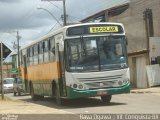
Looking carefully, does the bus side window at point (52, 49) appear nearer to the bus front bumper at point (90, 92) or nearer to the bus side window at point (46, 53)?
the bus side window at point (46, 53)

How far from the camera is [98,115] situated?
1725cm

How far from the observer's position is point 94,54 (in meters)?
21.6

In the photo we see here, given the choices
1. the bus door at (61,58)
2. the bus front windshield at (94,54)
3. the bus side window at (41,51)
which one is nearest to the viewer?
the bus front windshield at (94,54)

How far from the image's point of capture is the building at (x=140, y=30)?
131ft

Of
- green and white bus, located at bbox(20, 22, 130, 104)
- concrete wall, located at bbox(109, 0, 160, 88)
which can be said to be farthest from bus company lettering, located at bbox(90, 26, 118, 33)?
concrete wall, located at bbox(109, 0, 160, 88)

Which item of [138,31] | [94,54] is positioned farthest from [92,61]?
[138,31]

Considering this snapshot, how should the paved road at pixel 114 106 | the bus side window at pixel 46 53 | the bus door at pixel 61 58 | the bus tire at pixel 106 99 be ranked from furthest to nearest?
1. the bus side window at pixel 46 53
2. the bus tire at pixel 106 99
3. the bus door at pixel 61 58
4. the paved road at pixel 114 106

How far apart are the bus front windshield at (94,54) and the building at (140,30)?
16.9m

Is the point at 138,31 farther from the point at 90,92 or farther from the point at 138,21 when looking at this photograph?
the point at 90,92

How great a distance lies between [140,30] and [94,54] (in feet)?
74.3

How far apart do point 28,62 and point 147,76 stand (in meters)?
10.3

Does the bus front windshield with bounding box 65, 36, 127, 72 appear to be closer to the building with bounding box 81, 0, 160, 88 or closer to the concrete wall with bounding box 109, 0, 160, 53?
the building with bounding box 81, 0, 160, 88

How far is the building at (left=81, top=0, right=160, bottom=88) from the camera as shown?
3988 centimetres

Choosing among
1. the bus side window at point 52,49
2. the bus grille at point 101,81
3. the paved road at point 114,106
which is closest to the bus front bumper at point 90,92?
the bus grille at point 101,81
